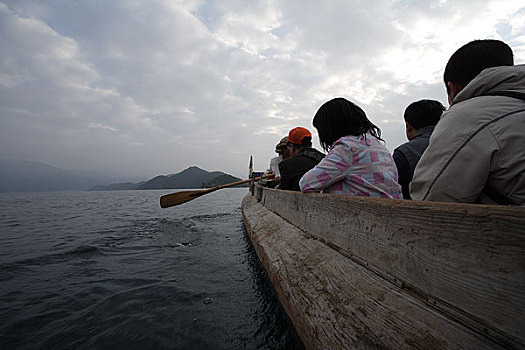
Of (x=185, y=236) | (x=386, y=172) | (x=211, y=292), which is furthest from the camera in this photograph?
(x=185, y=236)

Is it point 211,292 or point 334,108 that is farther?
point 211,292

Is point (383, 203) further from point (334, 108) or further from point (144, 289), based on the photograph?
point (144, 289)

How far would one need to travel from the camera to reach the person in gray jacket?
1.06 metres

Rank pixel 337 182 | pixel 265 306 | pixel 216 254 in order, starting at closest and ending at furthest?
1. pixel 337 182
2. pixel 265 306
3. pixel 216 254

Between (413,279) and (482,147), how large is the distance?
680 mm

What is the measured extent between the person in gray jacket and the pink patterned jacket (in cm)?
81

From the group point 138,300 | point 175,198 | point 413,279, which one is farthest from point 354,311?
point 175,198

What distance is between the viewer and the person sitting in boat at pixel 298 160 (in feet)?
14.0

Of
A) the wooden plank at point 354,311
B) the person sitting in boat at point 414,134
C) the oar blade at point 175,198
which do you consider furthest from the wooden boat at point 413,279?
the oar blade at point 175,198

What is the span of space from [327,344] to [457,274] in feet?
2.53

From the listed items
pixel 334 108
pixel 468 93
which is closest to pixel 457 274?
pixel 468 93

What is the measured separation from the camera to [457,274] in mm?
903

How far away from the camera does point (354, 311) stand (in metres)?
1.33

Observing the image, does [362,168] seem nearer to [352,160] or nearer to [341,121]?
[352,160]
